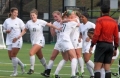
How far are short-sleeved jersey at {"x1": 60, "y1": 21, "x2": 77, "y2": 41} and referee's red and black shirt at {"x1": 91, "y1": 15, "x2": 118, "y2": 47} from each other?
92.1 inches

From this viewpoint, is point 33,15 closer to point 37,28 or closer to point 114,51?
point 37,28

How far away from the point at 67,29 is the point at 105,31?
2.53 m

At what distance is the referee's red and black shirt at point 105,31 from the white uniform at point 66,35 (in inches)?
92.6

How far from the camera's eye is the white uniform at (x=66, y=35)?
16.5 metres

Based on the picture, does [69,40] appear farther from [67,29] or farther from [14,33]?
[14,33]

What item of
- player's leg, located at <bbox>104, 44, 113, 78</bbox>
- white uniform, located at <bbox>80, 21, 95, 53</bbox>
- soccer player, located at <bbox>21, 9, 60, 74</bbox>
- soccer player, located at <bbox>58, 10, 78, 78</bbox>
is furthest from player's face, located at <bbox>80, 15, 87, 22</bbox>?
player's leg, located at <bbox>104, 44, 113, 78</bbox>

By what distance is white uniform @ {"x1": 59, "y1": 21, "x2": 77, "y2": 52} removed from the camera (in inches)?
648

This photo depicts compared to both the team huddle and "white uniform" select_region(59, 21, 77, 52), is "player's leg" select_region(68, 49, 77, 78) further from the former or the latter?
"white uniform" select_region(59, 21, 77, 52)

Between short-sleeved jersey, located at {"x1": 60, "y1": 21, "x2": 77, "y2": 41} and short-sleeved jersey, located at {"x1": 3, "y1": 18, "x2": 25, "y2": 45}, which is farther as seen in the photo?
short-sleeved jersey, located at {"x1": 3, "y1": 18, "x2": 25, "y2": 45}

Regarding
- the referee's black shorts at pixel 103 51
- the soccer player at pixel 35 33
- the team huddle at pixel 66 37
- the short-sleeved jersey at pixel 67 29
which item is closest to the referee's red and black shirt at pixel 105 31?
the referee's black shorts at pixel 103 51

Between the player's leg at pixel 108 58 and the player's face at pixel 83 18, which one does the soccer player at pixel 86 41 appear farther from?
the player's leg at pixel 108 58

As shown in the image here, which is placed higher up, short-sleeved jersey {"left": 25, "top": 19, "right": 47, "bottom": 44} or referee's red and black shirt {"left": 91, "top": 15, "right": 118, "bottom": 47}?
referee's red and black shirt {"left": 91, "top": 15, "right": 118, "bottom": 47}

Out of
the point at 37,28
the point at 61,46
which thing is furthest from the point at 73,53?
the point at 37,28

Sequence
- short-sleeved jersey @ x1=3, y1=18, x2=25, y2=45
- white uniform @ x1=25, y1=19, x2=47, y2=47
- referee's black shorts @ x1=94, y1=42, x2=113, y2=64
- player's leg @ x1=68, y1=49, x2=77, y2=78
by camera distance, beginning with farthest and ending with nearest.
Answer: short-sleeved jersey @ x1=3, y1=18, x2=25, y2=45 < white uniform @ x1=25, y1=19, x2=47, y2=47 < player's leg @ x1=68, y1=49, x2=77, y2=78 < referee's black shorts @ x1=94, y1=42, x2=113, y2=64
